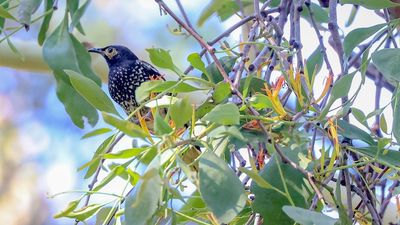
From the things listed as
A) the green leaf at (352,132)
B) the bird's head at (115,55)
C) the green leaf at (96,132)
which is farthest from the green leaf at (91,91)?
the bird's head at (115,55)

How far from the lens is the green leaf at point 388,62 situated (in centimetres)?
A: 93

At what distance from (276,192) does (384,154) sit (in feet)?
0.50

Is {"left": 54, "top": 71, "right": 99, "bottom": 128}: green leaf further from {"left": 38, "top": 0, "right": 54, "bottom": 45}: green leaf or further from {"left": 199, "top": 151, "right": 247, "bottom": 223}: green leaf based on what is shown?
{"left": 199, "top": 151, "right": 247, "bottom": 223}: green leaf

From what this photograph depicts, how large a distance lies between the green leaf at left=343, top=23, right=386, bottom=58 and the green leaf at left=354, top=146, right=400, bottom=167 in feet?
0.65

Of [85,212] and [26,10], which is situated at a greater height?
[26,10]

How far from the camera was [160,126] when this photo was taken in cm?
77

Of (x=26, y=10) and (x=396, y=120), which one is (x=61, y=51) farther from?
(x=396, y=120)

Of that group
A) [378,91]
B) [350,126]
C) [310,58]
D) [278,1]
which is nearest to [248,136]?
[350,126]

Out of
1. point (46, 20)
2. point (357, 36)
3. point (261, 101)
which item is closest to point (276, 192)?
point (261, 101)

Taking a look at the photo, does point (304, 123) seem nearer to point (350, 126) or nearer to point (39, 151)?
point (350, 126)

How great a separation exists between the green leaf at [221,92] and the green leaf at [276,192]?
0.28ft

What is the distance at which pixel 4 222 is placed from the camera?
387 centimetres

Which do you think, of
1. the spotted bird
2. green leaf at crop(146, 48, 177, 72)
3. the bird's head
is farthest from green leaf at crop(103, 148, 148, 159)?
the bird's head

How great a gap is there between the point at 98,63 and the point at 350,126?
1.32m
